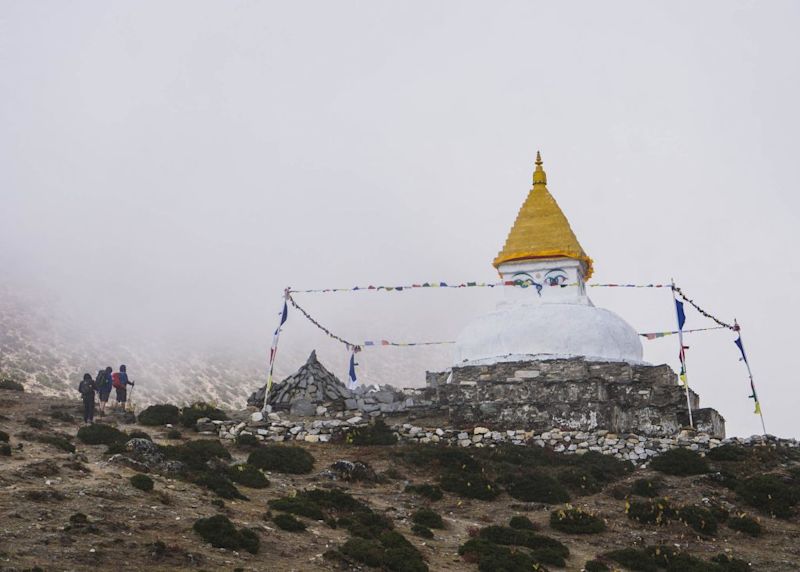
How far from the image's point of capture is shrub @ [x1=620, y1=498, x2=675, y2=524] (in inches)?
1103

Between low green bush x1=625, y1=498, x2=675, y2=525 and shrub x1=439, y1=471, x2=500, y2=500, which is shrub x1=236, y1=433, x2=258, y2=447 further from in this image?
low green bush x1=625, y1=498, x2=675, y2=525

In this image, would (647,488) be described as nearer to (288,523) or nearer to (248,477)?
(248,477)

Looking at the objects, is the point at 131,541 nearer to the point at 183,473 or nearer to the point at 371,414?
the point at 183,473

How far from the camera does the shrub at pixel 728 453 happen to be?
1334 inches

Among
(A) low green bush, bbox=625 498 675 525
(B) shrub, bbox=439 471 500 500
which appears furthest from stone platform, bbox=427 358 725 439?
(A) low green bush, bbox=625 498 675 525

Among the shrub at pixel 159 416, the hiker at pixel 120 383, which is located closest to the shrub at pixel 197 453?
the shrub at pixel 159 416

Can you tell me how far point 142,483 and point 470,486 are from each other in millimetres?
10961

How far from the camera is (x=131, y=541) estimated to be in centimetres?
2038

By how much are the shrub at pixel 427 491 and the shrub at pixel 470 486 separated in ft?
2.31

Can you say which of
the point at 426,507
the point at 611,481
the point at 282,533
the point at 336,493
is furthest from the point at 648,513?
the point at 282,533

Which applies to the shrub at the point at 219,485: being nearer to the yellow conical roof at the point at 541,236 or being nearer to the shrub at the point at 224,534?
the shrub at the point at 224,534

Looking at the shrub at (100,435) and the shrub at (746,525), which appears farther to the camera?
the shrub at (100,435)

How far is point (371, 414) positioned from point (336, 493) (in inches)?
523

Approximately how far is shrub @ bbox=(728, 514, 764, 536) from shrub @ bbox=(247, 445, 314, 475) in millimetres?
12784
